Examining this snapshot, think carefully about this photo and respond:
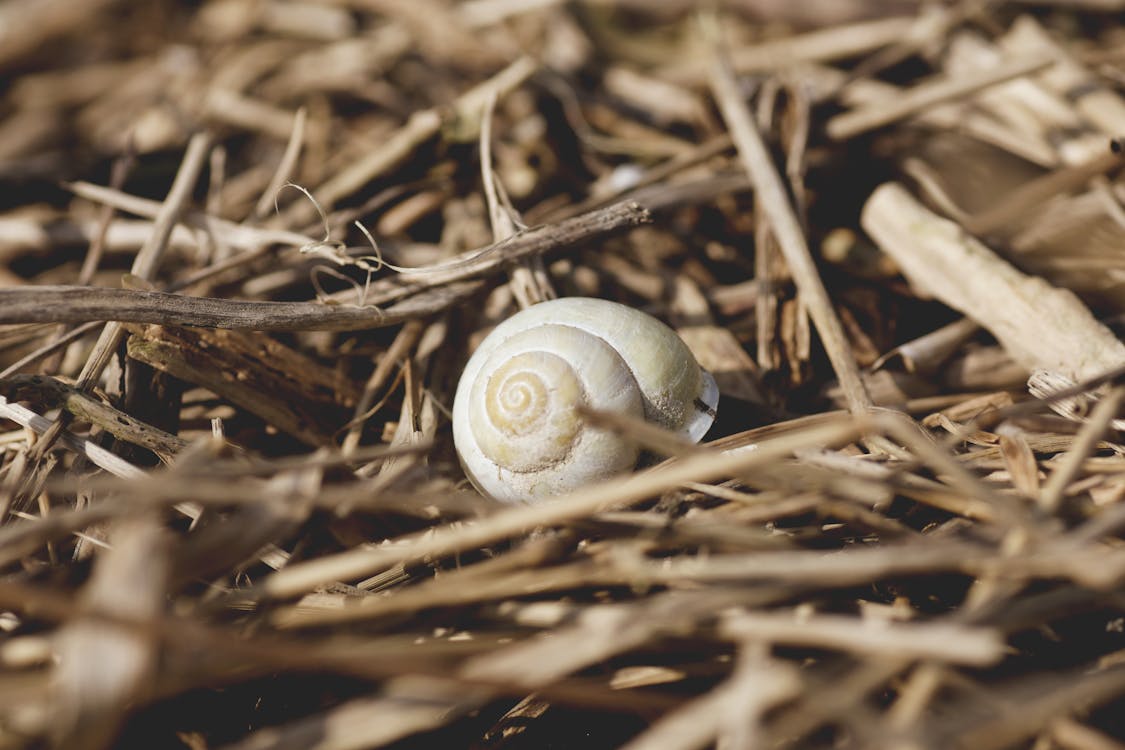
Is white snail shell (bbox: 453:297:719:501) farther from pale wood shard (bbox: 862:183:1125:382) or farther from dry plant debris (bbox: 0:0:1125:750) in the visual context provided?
pale wood shard (bbox: 862:183:1125:382)

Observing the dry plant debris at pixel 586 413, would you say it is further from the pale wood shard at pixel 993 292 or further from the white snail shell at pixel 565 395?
the white snail shell at pixel 565 395

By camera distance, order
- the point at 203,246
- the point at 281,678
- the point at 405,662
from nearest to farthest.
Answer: the point at 405,662, the point at 281,678, the point at 203,246

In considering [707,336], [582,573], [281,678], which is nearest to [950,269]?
[707,336]

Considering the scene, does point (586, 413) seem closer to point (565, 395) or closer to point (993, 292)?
point (565, 395)

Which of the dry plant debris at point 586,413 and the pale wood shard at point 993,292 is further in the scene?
the pale wood shard at point 993,292

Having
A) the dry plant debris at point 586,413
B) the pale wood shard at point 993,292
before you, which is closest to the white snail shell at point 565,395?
the dry plant debris at point 586,413

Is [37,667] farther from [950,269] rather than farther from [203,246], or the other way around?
[950,269]

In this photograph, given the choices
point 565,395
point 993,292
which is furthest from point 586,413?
point 993,292
